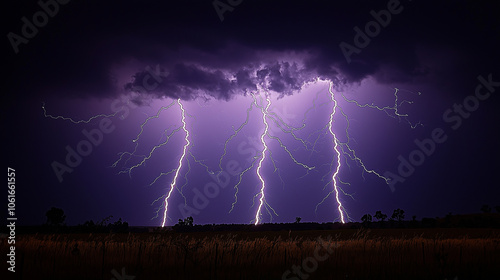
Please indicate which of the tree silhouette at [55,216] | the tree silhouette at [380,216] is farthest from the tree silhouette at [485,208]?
the tree silhouette at [55,216]

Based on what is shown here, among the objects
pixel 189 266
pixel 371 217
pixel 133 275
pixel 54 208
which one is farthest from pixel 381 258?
pixel 371 217

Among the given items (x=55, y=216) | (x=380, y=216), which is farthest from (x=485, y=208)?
(x=55, y=216)

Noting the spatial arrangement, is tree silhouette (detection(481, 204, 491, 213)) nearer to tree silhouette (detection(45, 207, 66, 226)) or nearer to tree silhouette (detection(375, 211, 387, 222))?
tree silhouette (detection(375, 211, 387, 222))

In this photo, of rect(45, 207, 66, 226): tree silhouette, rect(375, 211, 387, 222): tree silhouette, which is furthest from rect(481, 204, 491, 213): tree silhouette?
rect(45, 207, 66, 226): tree silhouette

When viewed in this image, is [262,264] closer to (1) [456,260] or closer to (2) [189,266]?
(2) [189,266]

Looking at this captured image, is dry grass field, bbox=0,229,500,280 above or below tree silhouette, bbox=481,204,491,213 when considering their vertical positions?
below

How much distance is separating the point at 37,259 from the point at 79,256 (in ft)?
2.57

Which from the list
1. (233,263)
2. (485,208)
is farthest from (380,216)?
(233,263)

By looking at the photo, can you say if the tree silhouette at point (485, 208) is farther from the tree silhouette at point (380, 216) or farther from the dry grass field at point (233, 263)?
the dry grass field at point (233, 263)

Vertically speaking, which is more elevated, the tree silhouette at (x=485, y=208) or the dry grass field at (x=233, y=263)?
the tree silhouette at (x=485, y=208)

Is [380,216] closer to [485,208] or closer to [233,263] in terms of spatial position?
[485,208]

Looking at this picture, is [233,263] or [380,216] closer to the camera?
[233,263]

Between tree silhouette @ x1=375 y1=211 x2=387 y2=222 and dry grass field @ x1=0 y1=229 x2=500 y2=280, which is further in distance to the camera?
tree silhouette @ x1=375 y1=211 x2=387 y2=222

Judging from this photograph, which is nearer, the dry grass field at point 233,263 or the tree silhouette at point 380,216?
the dry grass field at point 233,263
